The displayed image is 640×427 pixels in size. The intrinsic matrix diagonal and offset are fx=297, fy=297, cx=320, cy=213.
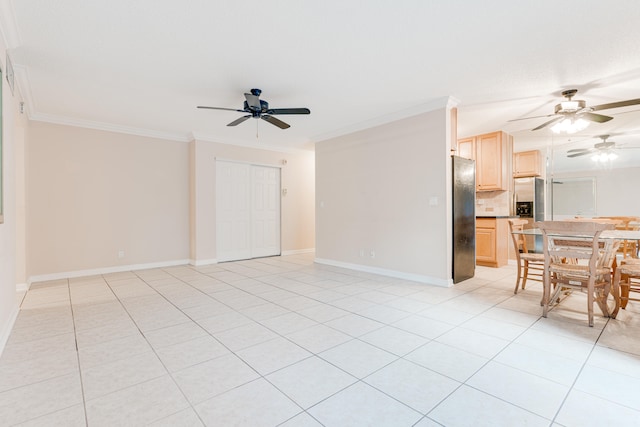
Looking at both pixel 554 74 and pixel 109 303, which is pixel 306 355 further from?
pixel 554 74

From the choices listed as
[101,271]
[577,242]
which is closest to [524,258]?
[577,242]

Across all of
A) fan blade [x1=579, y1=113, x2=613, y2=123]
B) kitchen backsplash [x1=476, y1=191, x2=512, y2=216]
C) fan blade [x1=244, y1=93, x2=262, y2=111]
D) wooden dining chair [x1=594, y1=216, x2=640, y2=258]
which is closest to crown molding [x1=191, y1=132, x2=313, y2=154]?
fan blade [x1=244, y1=93, x2=262, y2=111]

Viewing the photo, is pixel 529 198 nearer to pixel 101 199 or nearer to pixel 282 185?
pixel 282 185

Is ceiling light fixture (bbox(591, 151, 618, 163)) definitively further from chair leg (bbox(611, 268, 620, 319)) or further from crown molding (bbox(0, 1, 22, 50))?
crown molding (bbox(0, 1, 22, 50))

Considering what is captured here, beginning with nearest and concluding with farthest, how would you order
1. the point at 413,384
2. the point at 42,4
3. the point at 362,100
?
the point at 413,384 → the point at 42,4 → the point at 362,100

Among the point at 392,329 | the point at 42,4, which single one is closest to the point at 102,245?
the point at 42,4

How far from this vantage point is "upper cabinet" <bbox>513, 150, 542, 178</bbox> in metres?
6.09

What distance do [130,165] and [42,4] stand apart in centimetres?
362

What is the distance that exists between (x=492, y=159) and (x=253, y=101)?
455 centimetres

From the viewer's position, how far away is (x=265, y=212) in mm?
6973

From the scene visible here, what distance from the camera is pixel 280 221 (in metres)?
7.20

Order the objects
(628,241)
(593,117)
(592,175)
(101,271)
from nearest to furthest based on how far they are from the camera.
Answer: (593,117)
(628,241)
(101,271)
(592,175)

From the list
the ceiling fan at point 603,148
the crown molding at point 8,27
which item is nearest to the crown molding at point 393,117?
the ceiling fan at point 603,148

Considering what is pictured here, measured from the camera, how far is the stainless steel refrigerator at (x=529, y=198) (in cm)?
596
